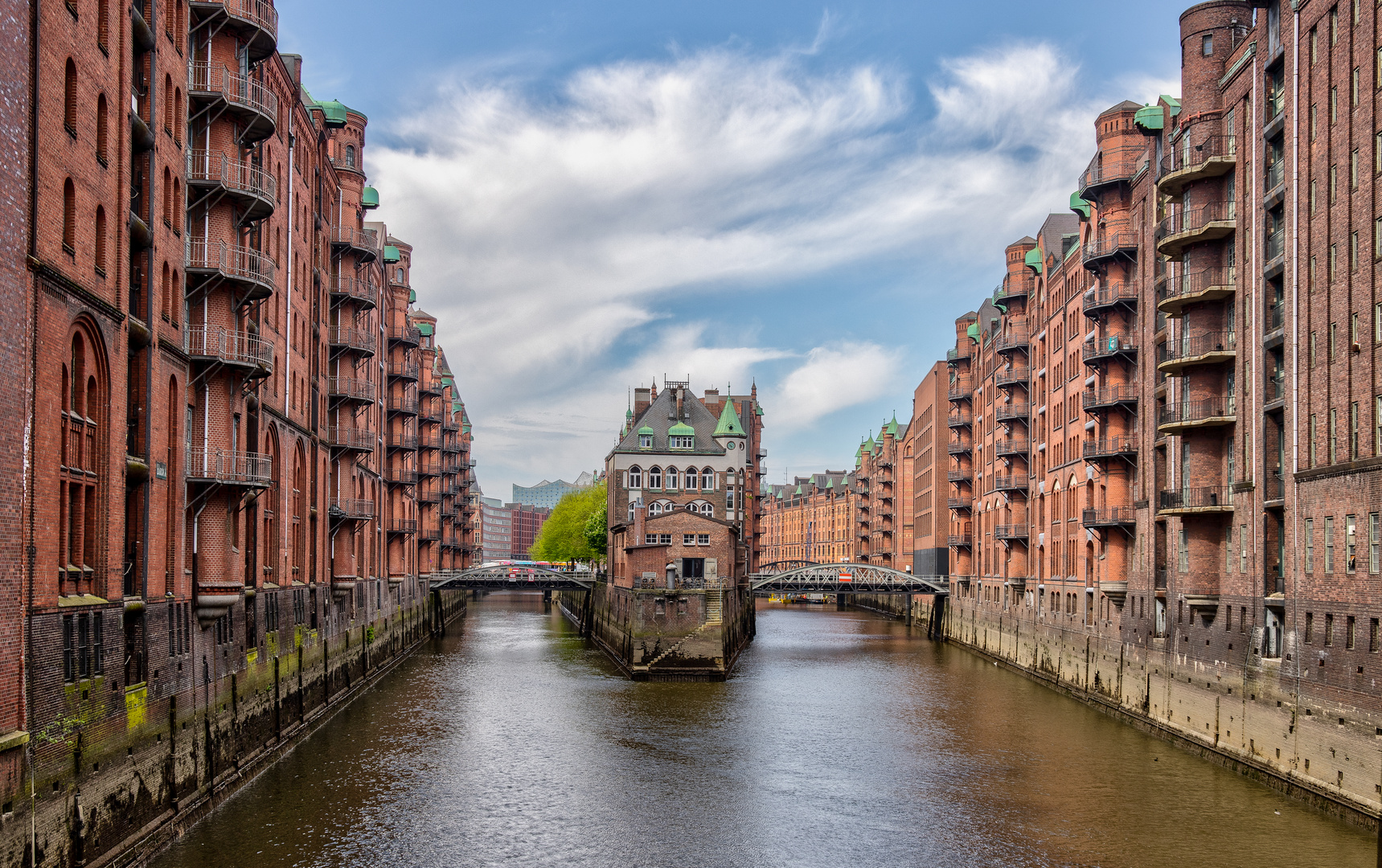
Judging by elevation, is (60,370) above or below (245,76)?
below

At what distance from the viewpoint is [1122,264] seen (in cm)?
4681

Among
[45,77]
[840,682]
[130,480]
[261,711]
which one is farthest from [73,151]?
[840,682]

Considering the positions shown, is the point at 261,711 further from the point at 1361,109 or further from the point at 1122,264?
the point at 1122,264

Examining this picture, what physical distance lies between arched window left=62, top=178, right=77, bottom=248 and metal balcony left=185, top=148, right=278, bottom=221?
793 centimetres

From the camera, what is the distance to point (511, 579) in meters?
94.1

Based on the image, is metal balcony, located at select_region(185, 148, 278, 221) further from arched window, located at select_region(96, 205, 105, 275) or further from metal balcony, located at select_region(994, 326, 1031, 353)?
metal balcony, located at select_region(994, 326, 1031, 353)

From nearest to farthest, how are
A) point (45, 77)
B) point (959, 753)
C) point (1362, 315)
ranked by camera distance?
point (45, 77)
point (1362, 315)
point (959, 753)

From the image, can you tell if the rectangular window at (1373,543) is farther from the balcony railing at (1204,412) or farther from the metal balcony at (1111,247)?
the metal balcony at (1111,247)

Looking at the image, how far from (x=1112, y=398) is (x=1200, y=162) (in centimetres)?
1255

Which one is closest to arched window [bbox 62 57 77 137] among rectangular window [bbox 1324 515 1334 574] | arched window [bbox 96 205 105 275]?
arched window [bbox 96 205 105 275]

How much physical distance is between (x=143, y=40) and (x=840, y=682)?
131 feet

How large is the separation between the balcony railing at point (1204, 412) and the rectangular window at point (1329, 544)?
25.1 feet

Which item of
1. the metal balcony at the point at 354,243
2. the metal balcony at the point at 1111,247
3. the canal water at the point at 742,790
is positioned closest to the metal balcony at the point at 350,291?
the metal balcony at the point at 354,243

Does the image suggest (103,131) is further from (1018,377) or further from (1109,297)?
(1018,377)
